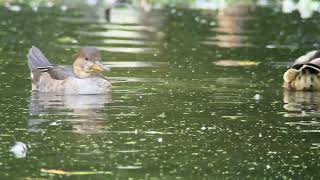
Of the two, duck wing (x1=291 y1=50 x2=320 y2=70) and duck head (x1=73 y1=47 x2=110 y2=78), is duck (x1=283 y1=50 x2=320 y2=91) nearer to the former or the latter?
duck wing (x1=291 y1=50 x2=320 y2=70)

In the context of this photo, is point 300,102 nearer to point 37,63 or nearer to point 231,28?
point 37,63

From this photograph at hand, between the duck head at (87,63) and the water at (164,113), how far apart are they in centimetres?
46

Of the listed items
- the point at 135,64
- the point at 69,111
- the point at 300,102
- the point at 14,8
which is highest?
the point at 14,8

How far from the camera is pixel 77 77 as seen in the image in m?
13.1

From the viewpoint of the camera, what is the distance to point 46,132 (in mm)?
9773

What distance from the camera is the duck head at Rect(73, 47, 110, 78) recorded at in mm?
13039

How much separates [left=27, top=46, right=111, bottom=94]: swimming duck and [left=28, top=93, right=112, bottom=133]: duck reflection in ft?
0.45

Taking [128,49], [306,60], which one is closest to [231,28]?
[128,49]

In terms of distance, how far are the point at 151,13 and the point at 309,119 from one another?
18.4 metres

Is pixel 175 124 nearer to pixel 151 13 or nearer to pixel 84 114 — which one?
pixel 84 114

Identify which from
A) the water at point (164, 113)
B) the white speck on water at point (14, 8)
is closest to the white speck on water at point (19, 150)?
the water at point (164, 113)

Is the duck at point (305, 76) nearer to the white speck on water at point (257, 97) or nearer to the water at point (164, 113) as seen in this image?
the water at point (164, 113)

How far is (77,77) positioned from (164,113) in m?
2.11

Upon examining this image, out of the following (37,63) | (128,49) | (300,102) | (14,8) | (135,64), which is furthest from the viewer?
(14,8)
